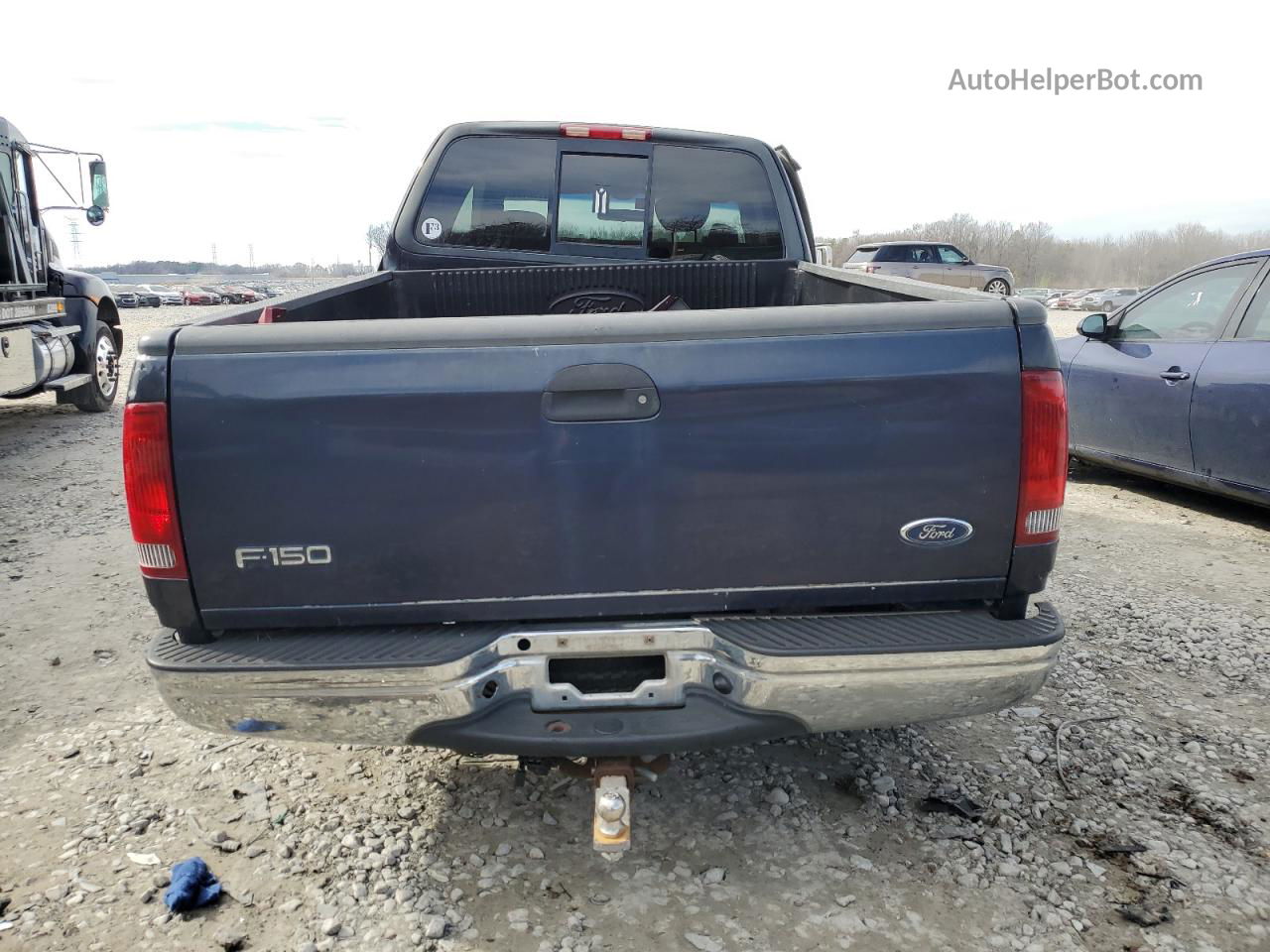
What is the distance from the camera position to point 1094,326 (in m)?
6.28

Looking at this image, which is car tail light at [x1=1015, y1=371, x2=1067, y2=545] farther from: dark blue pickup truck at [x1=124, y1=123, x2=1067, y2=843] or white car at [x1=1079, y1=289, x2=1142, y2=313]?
white car at [x1=1079, y1=289, x2=1142, y2=313]

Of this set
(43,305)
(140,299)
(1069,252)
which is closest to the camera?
(43,305)

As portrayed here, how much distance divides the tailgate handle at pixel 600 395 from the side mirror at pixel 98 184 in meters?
9.72

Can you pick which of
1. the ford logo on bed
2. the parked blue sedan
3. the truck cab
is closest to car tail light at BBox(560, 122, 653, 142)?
the ford logo on bed

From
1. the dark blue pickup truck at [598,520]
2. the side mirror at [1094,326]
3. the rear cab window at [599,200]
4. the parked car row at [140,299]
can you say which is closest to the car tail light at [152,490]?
the dark blue pickup truck at [598,520]

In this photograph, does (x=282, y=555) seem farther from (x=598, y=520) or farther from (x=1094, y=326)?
(x=1094, y=326)

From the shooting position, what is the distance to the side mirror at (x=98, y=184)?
9672mm

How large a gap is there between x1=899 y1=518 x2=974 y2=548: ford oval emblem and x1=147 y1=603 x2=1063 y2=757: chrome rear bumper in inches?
8.1

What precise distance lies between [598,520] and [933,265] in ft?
84.5

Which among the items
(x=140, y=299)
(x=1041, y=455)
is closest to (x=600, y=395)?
(x=1041, y=455)

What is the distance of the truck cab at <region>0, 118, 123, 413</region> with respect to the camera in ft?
28.7

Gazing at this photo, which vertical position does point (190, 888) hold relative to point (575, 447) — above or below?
below

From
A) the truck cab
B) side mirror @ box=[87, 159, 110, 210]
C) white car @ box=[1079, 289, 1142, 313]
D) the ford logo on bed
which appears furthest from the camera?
white car @ box=[1079, 289, 1142, 313]

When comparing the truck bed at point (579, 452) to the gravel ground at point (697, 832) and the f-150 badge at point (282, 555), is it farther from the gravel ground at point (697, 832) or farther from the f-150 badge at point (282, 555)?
the gravel ground at point (697, 832)
